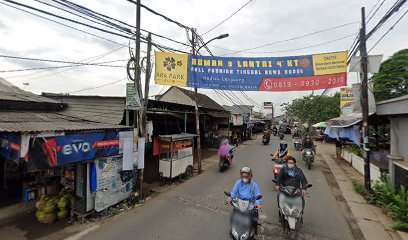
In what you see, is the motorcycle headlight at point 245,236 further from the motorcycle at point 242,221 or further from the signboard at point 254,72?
the signboard at point 254,72

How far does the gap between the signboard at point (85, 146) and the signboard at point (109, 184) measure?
0.30 meters

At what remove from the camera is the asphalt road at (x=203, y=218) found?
5715 millimetres

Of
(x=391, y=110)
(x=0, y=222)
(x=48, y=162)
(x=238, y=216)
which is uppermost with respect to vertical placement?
(x=391, y=110)

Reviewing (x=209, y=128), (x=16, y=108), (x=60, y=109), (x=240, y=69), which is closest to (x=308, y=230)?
(x=240, y=69)

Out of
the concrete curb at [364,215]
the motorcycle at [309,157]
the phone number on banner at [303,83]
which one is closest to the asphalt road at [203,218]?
the concrete curb at [364,215]

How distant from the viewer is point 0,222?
6.60 metres

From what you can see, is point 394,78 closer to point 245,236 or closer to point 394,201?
point 394,201

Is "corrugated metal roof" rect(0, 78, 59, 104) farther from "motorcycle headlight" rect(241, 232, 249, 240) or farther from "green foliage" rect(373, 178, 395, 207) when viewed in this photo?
"green foliage" rect(373, 178, 395, 207)

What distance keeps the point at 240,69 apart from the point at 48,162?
7357 mm

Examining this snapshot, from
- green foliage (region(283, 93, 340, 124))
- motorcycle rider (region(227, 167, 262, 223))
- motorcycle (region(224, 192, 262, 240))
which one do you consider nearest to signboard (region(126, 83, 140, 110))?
motorcycle rider (region(227, 167, 262, 223))

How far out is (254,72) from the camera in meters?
9.15

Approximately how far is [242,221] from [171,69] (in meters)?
6.73

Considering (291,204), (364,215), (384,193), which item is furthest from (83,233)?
(384,193)

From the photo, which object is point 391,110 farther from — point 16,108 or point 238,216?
point 16,108
